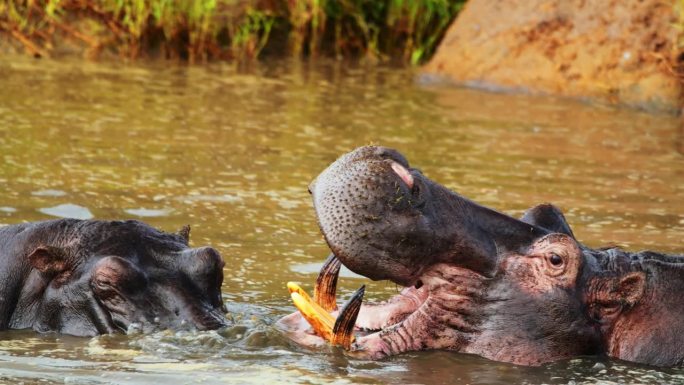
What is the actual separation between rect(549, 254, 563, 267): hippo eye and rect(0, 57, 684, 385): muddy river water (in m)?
0.39

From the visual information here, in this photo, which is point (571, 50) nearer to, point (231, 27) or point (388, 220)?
point (231, 27)

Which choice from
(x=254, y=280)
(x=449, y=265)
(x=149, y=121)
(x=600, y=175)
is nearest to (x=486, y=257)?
(x=449, y=265)

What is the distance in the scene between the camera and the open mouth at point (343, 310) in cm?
522

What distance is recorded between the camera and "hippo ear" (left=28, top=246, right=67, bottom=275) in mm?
5523

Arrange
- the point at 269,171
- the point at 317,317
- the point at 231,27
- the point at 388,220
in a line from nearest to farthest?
the point at 388,220 → the point at 317,317 → the point at 269,171 → the point at 231,27

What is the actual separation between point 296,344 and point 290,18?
37.0 ft

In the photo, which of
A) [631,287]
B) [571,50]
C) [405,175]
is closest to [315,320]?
[405,175]

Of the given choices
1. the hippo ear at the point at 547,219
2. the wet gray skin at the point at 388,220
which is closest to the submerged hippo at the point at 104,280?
the wet gray skin at the point at 388,220

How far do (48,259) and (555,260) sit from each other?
1.93m

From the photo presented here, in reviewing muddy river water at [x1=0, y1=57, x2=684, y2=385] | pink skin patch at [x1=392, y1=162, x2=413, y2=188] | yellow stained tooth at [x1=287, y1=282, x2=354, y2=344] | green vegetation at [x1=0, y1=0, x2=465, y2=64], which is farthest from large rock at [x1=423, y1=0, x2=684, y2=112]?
pink skin patch at [x1=392, y1=162, x2=413, y2=188]

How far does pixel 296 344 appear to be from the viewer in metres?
5.64

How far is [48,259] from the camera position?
18.2ft

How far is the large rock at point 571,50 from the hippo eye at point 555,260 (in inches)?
345

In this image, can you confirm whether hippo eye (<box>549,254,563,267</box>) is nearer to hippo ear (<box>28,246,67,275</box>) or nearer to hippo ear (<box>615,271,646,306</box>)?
hippo ear (<box>615,271,646,306</box>)
